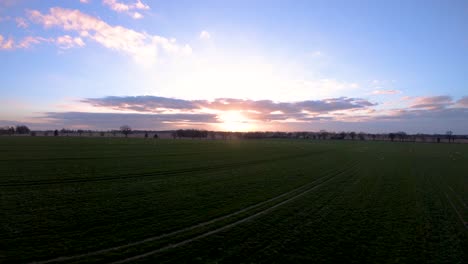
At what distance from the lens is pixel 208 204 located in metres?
12.1

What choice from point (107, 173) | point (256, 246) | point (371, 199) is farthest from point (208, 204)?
point (107, 173)

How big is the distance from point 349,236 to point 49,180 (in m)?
17.9

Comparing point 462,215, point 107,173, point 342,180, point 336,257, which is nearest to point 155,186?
point 107,173

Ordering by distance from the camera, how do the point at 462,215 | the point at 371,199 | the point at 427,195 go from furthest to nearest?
the point at 427,195 < the point at 371,199 < the point at 462,215

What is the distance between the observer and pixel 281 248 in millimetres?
7578

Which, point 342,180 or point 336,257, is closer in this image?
point 336,257

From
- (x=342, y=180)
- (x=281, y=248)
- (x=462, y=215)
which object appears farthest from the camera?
(x=342, y=180)

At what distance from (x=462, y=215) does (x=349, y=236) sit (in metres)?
6.79

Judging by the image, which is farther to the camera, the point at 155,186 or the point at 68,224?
the point at 155,186

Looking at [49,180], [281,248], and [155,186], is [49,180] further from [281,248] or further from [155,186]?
[281,248]

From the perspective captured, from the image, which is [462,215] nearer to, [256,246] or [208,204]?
[256,246]

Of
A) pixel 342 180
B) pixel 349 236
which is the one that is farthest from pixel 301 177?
pixel 349 236

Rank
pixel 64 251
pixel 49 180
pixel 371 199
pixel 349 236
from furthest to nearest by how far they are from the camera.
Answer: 1. pixel 49 180
2. pixel 371 199
3. pixel 349 236
4. pixel 64 251

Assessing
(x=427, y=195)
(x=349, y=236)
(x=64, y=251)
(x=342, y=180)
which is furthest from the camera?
(x=342, y=180)
